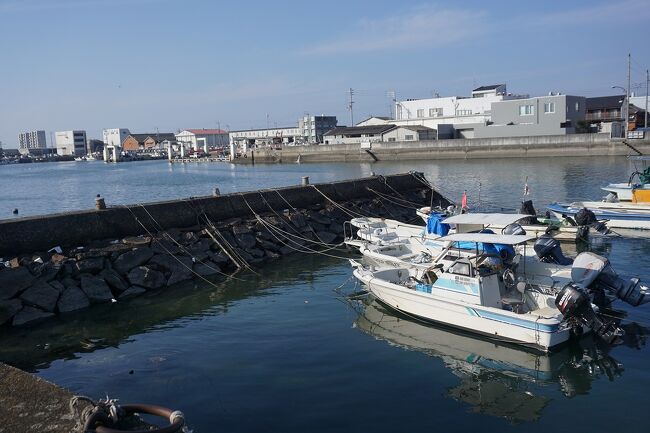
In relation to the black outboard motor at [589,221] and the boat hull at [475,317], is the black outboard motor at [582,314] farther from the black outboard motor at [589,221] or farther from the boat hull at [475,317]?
the black outboard motor at [589,221]

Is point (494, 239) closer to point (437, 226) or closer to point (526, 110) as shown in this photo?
point (437, 226)

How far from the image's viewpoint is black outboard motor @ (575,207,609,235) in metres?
24.6

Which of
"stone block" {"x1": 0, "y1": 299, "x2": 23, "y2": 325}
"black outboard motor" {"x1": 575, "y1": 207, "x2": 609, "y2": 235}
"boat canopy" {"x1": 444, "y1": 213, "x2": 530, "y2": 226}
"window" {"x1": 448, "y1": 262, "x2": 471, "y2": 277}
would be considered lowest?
"stone block" {"x1": 0, "y1": 299, "x2": 23, "y2": 325}

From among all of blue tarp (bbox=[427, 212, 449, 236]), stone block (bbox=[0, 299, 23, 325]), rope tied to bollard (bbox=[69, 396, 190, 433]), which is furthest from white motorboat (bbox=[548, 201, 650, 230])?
rope tied to bollard (bbox=[69, 396, 190, 433])

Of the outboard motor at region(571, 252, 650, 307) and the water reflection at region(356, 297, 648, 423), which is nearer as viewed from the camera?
the water reflection at region(356, 297, 648, 423)

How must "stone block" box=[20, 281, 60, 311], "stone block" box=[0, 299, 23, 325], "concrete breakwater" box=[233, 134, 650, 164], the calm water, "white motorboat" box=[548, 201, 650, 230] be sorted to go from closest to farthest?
the calm water, "stone block" box=[0, 299, 23, 325], "stone block" box=[20, 281, 60, 311], "white motorboat" box=[548, 201, 650, 230], "concrete breakwater" box=[233, 134, 650, 164]

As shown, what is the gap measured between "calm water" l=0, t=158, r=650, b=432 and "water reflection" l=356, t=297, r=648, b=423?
0.04 meters

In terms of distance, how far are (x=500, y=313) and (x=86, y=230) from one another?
13.9m

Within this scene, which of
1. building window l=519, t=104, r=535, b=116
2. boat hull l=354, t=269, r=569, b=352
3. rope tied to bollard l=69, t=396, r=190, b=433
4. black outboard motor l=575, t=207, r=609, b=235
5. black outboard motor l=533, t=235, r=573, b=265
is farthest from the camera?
building window l=519, t=104, r=535, b=116

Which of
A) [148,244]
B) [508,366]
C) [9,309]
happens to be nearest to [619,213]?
[508,366]

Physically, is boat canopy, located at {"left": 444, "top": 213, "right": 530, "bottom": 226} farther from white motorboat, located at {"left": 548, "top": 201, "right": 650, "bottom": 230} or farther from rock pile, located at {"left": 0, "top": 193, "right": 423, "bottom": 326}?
white motorboat, located at {"left": 548, "top": 201, "right": 650, "bottom": 230}

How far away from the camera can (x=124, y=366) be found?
12.2 m

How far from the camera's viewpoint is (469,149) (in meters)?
74.1

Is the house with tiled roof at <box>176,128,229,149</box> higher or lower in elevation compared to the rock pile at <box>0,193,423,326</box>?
higher
